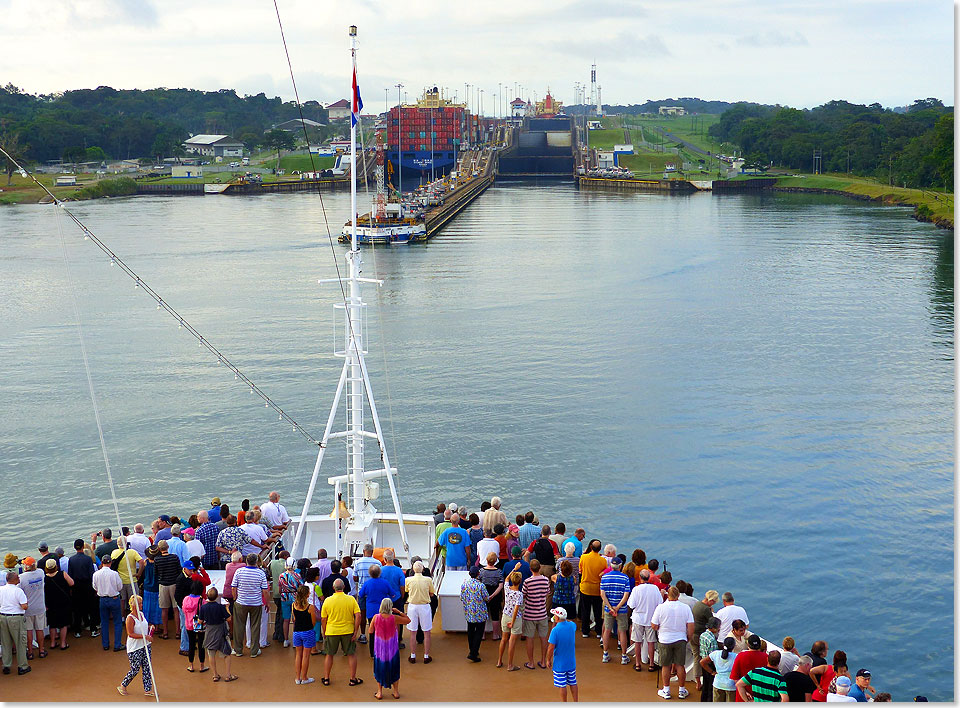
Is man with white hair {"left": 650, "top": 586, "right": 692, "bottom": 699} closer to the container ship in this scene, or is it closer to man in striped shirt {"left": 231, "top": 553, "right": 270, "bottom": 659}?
man in striped shirt {"left": 231, "top": 553, "right": 270, "bottom": 659}

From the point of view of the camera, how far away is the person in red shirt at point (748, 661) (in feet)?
27.7

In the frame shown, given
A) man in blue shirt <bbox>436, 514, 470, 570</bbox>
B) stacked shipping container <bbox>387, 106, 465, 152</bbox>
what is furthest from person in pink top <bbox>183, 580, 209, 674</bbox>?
stacked shipping container <bbox>387, 106, 465, 152</bbox>

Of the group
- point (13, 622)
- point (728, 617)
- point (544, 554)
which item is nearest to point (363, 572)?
point (544, 554)

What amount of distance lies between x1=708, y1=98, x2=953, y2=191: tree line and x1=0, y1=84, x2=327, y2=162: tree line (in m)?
83.7

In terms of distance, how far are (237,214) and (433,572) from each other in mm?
86524

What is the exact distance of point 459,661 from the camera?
1002cm

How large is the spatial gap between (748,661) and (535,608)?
6.95 feet

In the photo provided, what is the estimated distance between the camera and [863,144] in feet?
389

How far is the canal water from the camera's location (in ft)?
62.3

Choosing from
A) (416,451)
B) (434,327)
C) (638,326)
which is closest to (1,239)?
(434,327)

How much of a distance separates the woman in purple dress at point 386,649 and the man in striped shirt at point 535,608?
4.06ft

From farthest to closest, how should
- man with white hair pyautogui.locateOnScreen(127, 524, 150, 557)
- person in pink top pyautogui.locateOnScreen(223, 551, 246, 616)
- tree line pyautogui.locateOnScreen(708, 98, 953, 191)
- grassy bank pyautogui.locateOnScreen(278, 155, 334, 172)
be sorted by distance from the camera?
grassy bank pyautogui.locateOnScreen(278, 155, 334, 172)
tree line pyautogui.locateOnScreen(708, 98, 953, 191)
man with white hair pyautogui.locateOnScreen(127, 524, 150, 557)
person in pink top pyautogui.locateOnScreen(223, 551, 246, 616)

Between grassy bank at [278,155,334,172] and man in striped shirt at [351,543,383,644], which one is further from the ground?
grassy bank at [278,155,334,172]

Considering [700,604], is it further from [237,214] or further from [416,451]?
[237,214]
